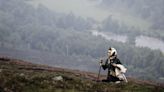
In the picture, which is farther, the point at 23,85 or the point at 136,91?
the point at 136,91

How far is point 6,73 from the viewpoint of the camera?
23.9 metres

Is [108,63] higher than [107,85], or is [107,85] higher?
[108,63]

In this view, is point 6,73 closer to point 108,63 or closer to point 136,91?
point 108,63

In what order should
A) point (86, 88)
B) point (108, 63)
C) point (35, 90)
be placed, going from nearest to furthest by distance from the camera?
point (35, 90)
point (86, 88)
point (108, 63)

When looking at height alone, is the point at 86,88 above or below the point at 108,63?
below

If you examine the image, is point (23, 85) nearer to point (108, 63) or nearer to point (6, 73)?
point (6, 73)

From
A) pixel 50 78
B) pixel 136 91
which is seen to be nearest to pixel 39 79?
pixel 50 78

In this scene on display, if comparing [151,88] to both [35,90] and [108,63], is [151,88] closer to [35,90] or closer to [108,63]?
[108,63]

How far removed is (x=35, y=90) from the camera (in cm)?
2127

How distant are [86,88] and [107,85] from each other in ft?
6.41

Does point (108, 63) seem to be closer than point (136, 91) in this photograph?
No

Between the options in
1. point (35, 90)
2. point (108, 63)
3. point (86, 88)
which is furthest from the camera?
point (108, 63)

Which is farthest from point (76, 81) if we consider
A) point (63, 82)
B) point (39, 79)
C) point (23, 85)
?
point (23, 85)

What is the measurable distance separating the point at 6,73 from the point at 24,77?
1.67m
